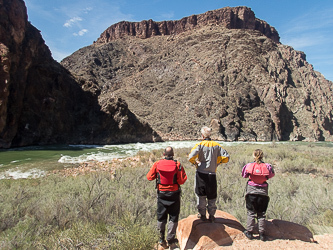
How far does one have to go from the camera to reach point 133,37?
79875mm

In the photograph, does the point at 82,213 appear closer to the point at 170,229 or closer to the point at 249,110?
the point at 170,229

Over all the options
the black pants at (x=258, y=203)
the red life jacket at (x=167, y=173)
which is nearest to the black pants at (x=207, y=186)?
the red life jacket at (x=167, y=173)

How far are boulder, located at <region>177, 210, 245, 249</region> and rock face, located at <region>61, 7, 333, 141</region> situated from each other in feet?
119

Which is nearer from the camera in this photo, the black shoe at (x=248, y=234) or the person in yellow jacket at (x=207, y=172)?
the black shoe at (x=248, y=234)

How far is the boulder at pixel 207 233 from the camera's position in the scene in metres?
2.83

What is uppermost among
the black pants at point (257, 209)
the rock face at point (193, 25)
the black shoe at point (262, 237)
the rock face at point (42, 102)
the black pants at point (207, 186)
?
the rock face at point (193, 25)

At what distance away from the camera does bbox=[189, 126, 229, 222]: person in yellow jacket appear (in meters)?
3.27

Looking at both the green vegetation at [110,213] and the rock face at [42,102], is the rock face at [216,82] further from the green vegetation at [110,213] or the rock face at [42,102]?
the green vegetation at [110,213]

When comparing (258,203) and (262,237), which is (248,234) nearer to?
(262,237)

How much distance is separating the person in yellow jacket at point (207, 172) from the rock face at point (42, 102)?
22.3 metres

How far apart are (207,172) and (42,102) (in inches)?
1130

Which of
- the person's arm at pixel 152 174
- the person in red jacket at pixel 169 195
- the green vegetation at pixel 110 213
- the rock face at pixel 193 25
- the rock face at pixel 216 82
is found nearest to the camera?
the green vegetation at pixel 110 213

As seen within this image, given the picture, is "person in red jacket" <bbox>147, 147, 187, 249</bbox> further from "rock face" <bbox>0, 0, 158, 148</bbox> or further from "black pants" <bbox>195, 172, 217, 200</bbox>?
"rock face" <bbox>0, 0, 158, 148</bbox>

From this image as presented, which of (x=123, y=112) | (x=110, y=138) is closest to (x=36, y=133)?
(x=110, y=138)
